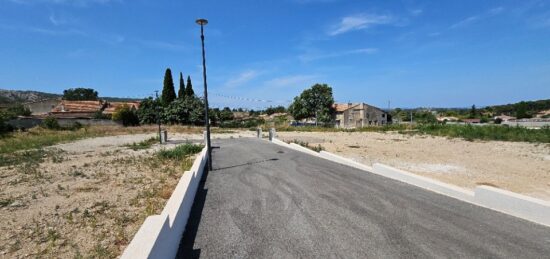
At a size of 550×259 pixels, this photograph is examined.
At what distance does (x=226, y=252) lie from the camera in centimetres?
440

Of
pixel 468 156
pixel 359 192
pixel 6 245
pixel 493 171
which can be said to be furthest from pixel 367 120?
pixel 6 245

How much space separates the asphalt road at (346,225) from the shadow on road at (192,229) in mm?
16

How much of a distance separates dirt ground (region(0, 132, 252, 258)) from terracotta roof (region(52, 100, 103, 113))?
51.2 m

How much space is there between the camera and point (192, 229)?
17.4ft

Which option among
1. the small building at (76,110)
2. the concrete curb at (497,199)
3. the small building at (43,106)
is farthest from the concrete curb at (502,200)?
the small building at (43,106)

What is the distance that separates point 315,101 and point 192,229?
6499cm

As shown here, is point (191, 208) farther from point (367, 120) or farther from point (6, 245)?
point (367, 120)

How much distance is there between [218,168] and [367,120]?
63986 mm

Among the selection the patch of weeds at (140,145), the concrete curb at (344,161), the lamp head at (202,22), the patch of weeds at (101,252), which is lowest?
the patch of weeds at (101,252)

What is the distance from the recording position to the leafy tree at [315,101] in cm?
6788

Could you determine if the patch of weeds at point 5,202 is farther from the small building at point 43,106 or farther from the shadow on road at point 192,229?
the small building at point 43,106

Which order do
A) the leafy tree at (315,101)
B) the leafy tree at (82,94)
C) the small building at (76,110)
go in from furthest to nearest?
the leafy tree at (82,94) < the leafy tree at (315,101) < the small building at (76,110)

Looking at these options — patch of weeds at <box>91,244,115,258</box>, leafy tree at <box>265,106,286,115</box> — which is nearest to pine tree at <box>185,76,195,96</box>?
patch of weeds at <box>91,244,115,258</box>

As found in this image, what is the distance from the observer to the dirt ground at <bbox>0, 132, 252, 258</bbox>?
4.93 metres
